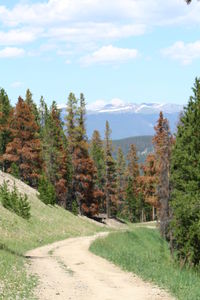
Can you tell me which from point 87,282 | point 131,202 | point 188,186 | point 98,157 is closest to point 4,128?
point 98,157

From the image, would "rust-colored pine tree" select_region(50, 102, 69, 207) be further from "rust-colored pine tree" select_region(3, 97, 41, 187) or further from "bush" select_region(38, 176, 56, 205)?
"bush" select_region(38, 176, 56, 205)

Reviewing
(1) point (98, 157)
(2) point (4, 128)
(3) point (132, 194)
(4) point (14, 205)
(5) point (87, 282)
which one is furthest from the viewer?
(3) point (132, 194)

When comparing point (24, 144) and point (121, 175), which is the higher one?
point (24, 144)

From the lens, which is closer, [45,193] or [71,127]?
[45,193]

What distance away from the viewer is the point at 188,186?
29500 millimetres

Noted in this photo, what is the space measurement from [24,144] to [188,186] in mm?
34796

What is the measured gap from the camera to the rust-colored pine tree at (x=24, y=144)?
59.7m

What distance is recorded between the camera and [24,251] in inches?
1134

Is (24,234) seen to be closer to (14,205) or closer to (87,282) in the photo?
(14,205)

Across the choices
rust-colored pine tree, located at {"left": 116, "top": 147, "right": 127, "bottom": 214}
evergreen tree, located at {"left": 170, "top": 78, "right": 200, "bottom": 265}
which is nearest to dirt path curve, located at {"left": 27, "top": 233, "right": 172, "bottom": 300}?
evergreen tree, located at {"left": 170, "top": 78, "right": 200, "bottom": 265}

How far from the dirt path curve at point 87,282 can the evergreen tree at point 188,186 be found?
713 centimetres

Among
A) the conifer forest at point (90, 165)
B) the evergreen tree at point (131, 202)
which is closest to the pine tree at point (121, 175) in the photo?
the evergreen tree at point (131, 202)

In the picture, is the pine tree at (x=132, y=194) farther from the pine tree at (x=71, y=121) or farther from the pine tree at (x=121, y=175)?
the pine tree at (x=71, y=121)

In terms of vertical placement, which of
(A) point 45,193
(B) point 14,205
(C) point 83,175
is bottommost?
(B) point 14,205
